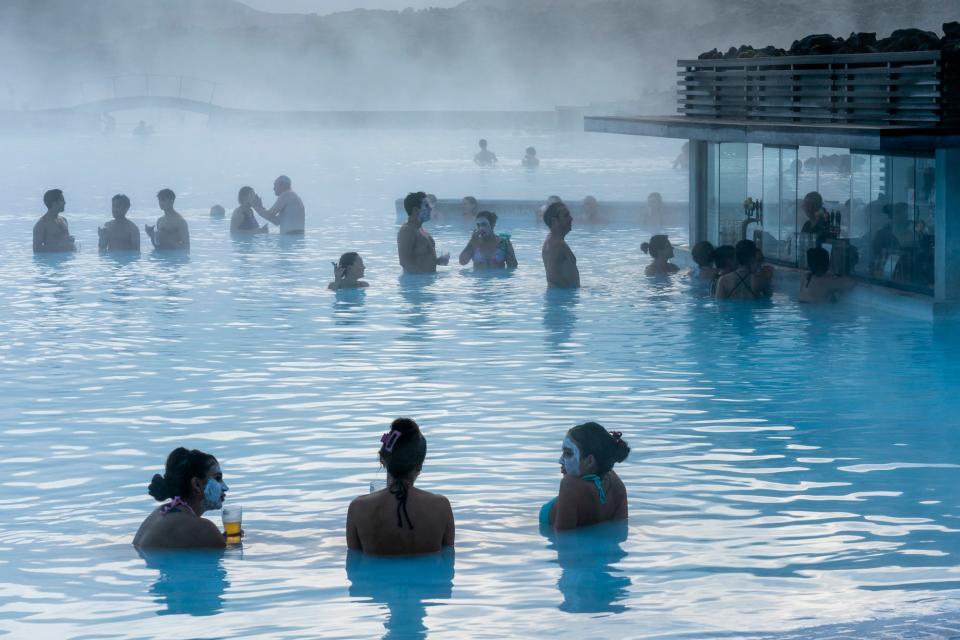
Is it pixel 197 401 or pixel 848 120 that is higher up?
pixel 848 120

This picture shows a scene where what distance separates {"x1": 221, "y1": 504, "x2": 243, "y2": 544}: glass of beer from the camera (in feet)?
23.9

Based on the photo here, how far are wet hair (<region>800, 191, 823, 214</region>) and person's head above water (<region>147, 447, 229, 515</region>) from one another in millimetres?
12026

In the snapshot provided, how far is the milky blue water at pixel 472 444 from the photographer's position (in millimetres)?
6562

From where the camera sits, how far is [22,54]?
179 metres

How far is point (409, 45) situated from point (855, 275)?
154 m

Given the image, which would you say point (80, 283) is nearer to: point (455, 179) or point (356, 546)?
point (356, 546)

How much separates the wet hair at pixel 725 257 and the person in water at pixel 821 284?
35.1 inches

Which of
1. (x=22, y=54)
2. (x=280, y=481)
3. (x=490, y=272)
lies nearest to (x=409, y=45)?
(x=22, y=54)

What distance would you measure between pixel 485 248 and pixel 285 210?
591cm

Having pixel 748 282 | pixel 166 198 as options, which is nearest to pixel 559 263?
pixel 748 282

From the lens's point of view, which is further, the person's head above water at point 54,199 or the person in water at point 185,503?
the person's head above water at point 54,199

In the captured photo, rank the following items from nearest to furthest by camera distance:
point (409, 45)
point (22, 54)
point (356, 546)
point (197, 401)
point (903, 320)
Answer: point (356, 546), point (197, 401), point (903, 320), point (409, 45), point (22, 54)

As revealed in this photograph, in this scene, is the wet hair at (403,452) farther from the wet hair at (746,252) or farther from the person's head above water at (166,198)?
the person's head above water at (166,198)

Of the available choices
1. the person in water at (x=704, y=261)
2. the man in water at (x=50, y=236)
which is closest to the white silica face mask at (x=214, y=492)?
the person in water at (x=704, y=261)
